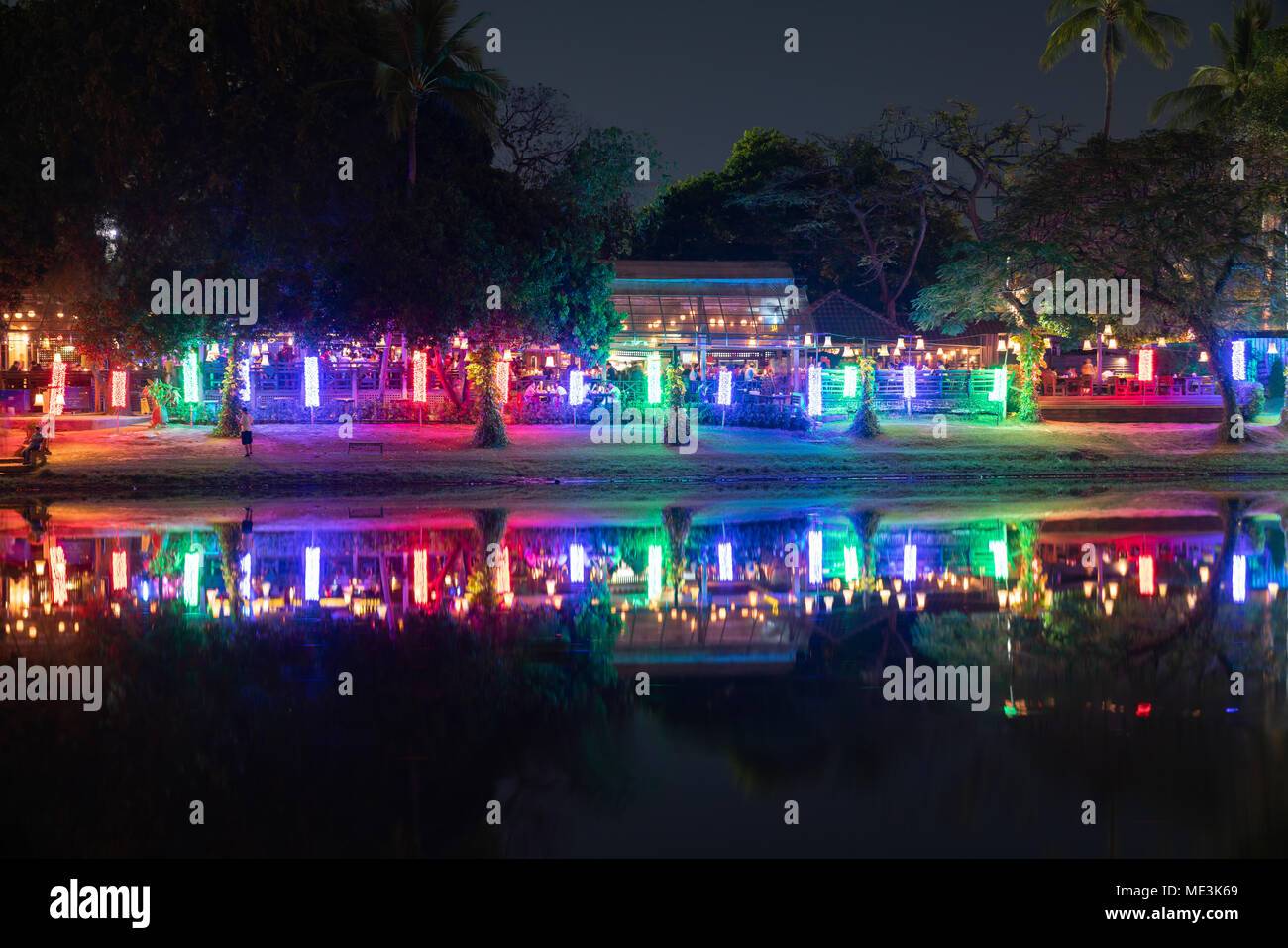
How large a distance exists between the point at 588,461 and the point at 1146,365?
92.1 feet

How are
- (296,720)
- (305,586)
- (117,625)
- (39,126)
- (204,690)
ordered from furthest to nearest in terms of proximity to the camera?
(39,126) → (305,586) → (117,625) → (204,690) → (296,720)

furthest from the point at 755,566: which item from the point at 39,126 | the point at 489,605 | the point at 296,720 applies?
the point at 39,126

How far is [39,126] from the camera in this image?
26266 mm

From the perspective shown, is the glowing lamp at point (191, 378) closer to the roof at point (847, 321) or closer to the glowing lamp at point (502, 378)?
the glowing lamp at point (502, 378)

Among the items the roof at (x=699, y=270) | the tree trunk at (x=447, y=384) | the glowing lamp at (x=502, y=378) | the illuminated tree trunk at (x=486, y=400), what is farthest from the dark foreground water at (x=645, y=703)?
the roof at (x=699, y=270)

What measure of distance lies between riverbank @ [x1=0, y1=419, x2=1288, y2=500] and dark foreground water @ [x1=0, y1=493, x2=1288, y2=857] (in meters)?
9.21

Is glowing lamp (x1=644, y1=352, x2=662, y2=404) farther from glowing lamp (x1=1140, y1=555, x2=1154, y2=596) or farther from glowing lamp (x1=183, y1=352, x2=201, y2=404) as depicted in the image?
glowing lamp (x1=1140, y1=555, x2=1154, y2=596)

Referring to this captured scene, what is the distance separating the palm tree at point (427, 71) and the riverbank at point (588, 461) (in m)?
6.80

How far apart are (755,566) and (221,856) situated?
896cm

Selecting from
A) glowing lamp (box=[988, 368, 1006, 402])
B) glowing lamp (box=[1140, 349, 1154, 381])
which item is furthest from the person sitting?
glowing lamp (box=[1140, 349, 1154, 381])

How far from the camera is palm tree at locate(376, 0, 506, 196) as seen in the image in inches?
1089

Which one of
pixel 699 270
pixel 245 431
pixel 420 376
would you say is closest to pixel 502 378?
pixel 420 376

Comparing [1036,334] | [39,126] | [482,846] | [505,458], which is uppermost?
[39,126]

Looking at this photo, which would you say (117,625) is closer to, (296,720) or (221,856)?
(296,720)
